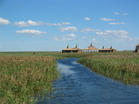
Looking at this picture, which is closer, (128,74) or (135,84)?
(135,84)

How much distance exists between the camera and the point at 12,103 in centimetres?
730

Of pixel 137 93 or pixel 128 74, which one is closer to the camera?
pixel 137 93

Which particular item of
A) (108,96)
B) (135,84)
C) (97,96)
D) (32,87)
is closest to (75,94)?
(97,96)

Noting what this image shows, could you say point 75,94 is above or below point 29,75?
below

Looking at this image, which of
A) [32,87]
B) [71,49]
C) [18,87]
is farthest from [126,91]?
[71,49]

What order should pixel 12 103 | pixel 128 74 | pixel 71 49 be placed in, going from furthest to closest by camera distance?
1. pixel 71 49
2. pixel 128 74
3. pixel 12 103

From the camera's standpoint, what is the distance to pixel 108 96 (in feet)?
34.6

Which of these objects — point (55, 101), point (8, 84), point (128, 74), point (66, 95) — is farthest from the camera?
point (128, 74)

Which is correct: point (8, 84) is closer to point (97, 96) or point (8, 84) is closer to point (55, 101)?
point (55, 101)

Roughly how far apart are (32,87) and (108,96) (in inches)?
200

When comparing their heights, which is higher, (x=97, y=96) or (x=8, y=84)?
(x=8, y=84)

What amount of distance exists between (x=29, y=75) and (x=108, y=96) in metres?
5.71

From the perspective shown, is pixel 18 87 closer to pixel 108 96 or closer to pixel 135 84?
pixel 108 96

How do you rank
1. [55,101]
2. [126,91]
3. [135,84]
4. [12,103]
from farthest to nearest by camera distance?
[135,84] < [126,91] < [55,101] < [12,103]
